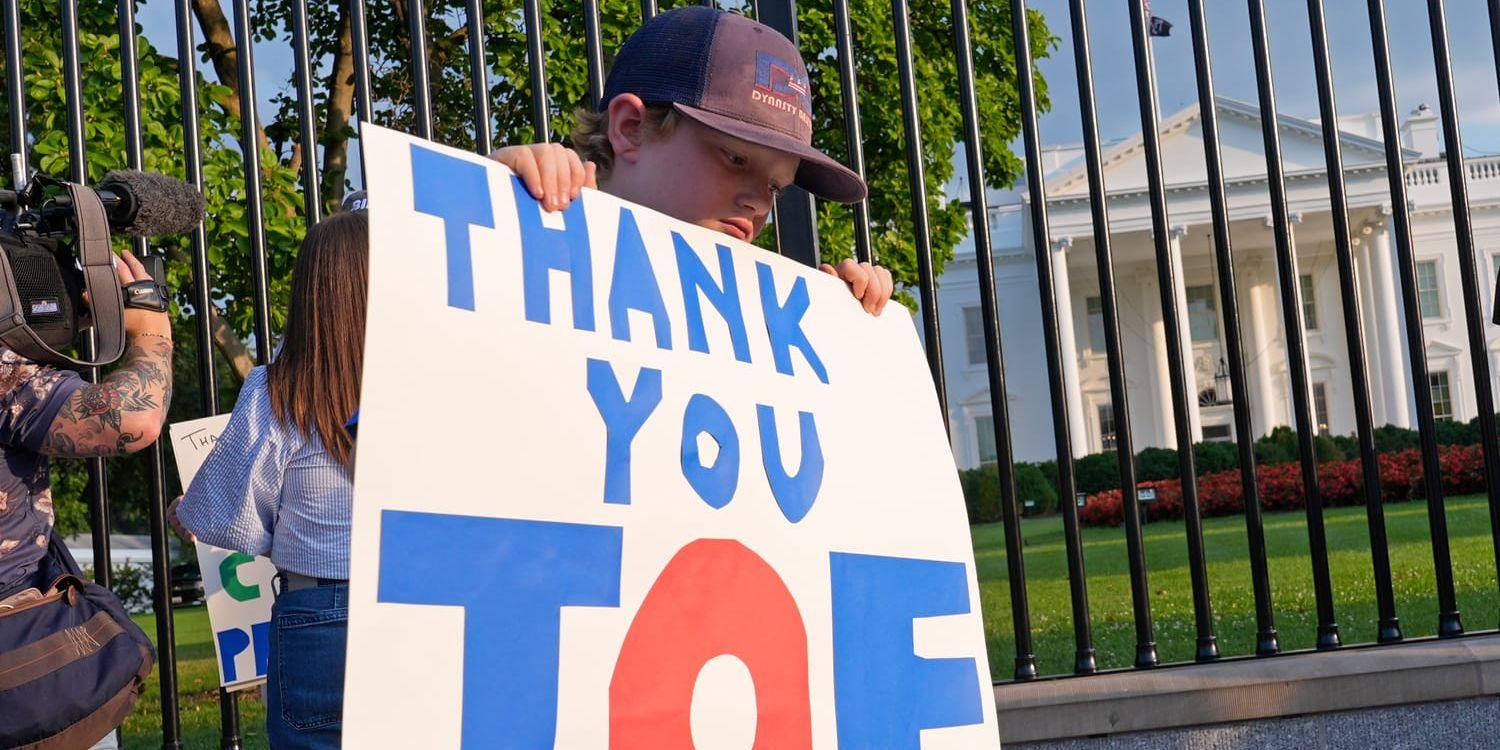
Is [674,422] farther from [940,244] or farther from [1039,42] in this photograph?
[1039,42]

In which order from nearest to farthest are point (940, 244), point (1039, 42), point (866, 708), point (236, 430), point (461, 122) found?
point (866, 708), point (236, 430), point (461, 122), point (940, 244), point (1039, 42)

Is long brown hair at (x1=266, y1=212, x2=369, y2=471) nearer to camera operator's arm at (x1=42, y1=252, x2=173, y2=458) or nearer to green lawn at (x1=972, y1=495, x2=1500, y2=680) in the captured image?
camera operator's arm at (x1=42, y1=252, x2=173, y2=458)

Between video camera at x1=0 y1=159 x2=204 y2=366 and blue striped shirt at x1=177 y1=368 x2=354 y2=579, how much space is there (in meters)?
0.43

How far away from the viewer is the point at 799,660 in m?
1.65

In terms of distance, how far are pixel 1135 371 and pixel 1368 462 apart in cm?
4601

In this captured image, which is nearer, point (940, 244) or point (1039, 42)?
point (940, 244)

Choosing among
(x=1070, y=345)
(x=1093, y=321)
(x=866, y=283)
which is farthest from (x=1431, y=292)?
(x=866, y=283)

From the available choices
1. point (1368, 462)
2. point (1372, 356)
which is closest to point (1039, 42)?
point (1368, 462)

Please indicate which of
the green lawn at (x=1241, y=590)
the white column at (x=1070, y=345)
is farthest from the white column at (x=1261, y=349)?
the green lawn at (x=1241, y=590)

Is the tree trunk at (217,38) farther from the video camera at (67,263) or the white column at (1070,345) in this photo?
the white column at (1070,345)

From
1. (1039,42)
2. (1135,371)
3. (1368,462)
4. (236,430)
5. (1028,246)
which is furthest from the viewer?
(1135,371)

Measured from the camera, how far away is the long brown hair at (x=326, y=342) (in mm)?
1822

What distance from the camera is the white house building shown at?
37750 mm

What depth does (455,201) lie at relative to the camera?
1.47 meters
